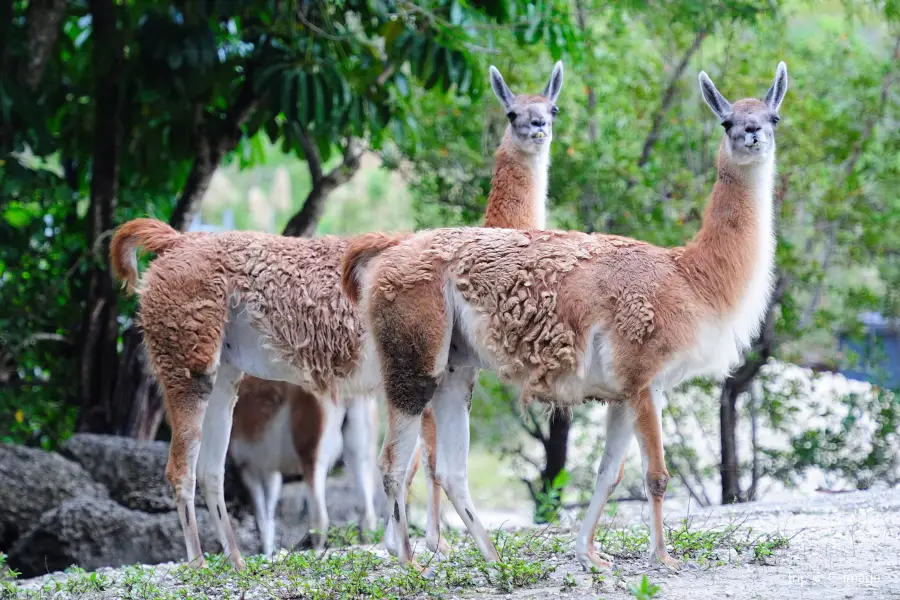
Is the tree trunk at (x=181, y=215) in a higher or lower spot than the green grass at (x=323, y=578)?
higher

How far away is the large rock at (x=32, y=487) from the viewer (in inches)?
344

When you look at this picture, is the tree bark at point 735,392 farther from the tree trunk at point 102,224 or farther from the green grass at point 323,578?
the tree trunk at point 102,224

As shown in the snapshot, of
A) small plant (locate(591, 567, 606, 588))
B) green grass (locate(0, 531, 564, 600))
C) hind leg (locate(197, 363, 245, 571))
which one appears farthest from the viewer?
hind leg (locate(197, 363, 245, 571))

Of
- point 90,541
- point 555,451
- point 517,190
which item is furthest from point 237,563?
point 555,451

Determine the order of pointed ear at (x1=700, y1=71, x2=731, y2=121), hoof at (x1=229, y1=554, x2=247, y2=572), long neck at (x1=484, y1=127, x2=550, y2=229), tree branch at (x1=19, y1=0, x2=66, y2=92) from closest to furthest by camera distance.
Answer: pointed ear at (x1=700, y1=71, x2=731, y2=121)
hoof at (x1=229, y1=554, x2=247, y2=572)
long neck at (x1=484, y1=127, x2=550, y2=229)
tree branch at (x1=19, y1=0, x2=66, y2=92)

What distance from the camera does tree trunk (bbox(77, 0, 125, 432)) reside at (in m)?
9.86

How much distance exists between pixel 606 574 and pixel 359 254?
2.09 meters

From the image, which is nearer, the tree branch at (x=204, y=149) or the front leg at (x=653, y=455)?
the front leg at (x=653, y=455)

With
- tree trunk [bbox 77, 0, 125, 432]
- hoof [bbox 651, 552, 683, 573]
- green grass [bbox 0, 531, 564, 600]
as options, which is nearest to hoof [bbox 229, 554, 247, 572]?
green grass [bbox 0, 531, 564, 600]

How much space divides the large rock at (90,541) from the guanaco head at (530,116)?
3990 mm

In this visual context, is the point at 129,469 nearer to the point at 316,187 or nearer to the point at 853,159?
the point at 316,187

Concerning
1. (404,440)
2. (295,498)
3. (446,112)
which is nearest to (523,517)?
(295,498)

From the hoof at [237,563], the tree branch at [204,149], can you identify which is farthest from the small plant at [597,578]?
the tree branch at [204,149]

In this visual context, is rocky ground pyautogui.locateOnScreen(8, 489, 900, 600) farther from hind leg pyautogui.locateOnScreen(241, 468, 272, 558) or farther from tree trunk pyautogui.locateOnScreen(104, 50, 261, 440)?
tree trunk pyautogui.locateOnScreen(104, 50, 261, 440)
